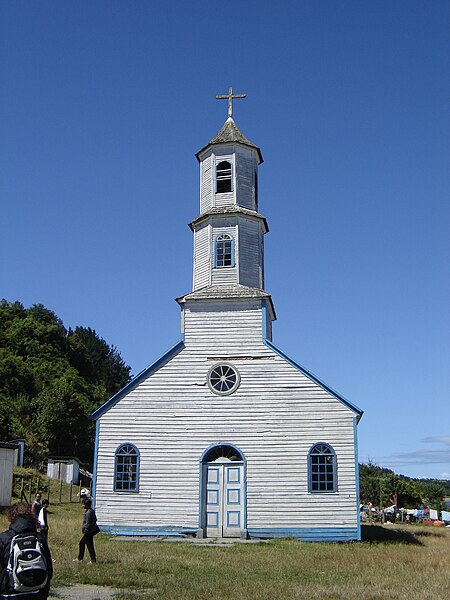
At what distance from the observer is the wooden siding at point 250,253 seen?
78.8ft

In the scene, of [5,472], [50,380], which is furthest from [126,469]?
[50,380]

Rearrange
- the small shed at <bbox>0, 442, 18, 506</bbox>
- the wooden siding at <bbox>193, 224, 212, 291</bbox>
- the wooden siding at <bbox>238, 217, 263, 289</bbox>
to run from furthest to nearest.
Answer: the small shed at <bbox>0, 442, 18, 506</bbox> < the wooden siding at <bbox>193, 224, 212, 291</bbox> < the wooden siding at <bbox>238, 217, 263, 289</bbox>

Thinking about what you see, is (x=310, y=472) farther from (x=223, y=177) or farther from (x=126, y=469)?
(x=223, y=177)

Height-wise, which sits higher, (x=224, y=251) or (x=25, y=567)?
(x=224, y=251)

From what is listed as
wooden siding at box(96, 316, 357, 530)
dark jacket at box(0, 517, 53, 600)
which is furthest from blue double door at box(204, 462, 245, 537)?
dark jacket at box(0, 517, 53, 600)

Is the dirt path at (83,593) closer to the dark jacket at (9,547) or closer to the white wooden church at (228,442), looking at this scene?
the dark jacket at (9,547)

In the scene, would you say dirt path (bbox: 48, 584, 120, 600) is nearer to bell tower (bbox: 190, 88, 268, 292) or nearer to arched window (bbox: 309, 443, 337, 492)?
arched window (bbox: 309, 443, 337, 492)

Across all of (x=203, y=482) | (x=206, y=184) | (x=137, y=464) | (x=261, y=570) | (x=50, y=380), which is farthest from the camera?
(x=50, y=380)

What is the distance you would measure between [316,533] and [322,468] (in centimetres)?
192

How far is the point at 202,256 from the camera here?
24.7 metres

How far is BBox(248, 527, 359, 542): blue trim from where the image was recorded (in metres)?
20.8

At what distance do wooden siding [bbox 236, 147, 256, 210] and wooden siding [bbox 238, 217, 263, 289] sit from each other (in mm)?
929

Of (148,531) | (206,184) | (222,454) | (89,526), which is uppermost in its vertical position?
(206,184)

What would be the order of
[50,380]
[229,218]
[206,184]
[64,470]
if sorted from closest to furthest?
1. [229,218]
2. [206,184]
3. [64,470]
4. [50,380]
